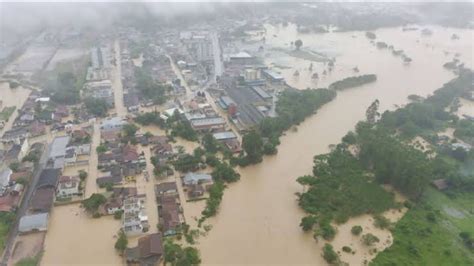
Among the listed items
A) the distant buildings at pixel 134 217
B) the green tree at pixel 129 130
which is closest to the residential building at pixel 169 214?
the distant buildings at pixel 134 217

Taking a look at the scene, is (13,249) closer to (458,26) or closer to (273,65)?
(273,65)

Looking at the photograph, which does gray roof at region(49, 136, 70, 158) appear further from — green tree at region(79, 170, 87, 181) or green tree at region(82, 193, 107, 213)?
green tree at region(82, 193, 107, 213)

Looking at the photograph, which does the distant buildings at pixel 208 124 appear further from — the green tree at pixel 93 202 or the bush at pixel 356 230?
the bush at pixel 356 230

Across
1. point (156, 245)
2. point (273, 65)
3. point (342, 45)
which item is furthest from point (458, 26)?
point (156, 245)

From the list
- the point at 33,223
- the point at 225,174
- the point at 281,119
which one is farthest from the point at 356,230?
the point at 33,223

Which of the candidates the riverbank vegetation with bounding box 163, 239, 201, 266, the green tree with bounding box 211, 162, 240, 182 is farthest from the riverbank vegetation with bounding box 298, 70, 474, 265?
the riverbank vegetation with bounding box 163, 239, 201, 266

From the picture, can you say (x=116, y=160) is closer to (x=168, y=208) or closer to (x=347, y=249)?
(x=168, y=208)
